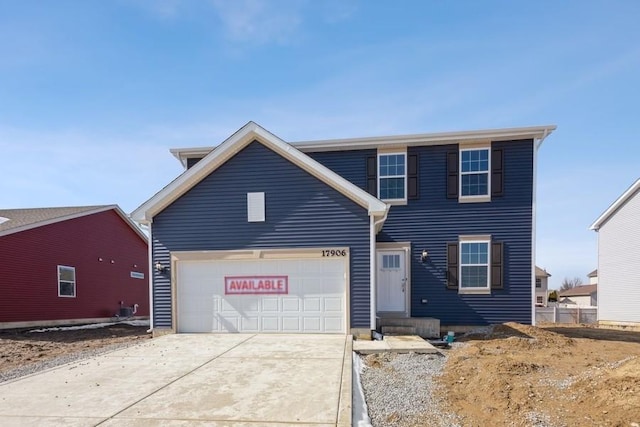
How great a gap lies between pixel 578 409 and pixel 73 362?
8.50 m

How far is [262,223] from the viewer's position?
32.0 feet

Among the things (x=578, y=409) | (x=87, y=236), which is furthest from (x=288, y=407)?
(x=87, y=236)

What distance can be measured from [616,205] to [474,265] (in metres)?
10.8

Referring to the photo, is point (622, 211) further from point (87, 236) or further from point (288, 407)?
point (87, 236)

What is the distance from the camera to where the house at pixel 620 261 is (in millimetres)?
15570

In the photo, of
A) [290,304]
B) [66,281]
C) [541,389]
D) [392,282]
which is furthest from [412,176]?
[66,281]

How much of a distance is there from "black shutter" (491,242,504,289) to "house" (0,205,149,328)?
16908mm

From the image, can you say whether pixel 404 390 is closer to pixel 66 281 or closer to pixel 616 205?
pixel 66 281

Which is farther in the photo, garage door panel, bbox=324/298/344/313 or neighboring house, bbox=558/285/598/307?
neighboring house, bbox=558/285/598/307

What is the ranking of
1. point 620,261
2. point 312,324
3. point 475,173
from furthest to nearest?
point 620,261
point 475,173
point 312,324

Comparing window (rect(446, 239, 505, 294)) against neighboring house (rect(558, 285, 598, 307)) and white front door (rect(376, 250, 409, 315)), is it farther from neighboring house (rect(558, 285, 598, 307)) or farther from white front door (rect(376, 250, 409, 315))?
neighboring house (rect(558, 285, 598, 307))

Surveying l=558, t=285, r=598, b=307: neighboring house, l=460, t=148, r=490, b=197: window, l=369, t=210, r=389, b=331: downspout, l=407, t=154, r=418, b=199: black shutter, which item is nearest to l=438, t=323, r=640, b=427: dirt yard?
l=369, t=210, r=389, b=331: downspout

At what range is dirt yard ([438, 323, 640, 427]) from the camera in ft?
12.9

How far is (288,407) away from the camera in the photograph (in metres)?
4.42
